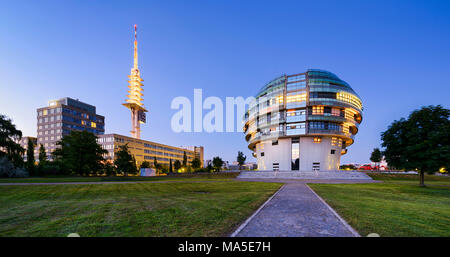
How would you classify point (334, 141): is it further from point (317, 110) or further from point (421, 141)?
point (421, 141)

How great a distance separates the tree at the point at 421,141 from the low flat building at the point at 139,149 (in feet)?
303

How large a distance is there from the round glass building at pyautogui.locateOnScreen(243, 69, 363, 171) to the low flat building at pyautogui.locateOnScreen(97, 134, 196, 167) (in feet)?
220

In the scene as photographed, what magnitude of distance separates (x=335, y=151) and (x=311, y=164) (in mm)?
10507

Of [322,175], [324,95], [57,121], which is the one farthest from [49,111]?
[324,95]

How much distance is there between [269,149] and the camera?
7375 cm

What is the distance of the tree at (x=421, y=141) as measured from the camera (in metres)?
22.5

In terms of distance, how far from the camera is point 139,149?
110 metres

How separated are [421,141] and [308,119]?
37696 millimetres

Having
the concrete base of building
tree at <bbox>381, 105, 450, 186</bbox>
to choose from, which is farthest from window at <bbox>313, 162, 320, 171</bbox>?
tree at <bbox>381, 105, 450, 186</bbox>

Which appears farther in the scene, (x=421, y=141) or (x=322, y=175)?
(x=322, y=175)

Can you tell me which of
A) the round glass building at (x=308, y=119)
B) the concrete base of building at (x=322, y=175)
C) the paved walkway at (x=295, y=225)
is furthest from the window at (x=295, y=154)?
the paved walkway at (x=295, y=225)

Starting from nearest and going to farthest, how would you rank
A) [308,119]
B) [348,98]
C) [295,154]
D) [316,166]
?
[308,119]
[348,98]
[316,166]
[295,154]
